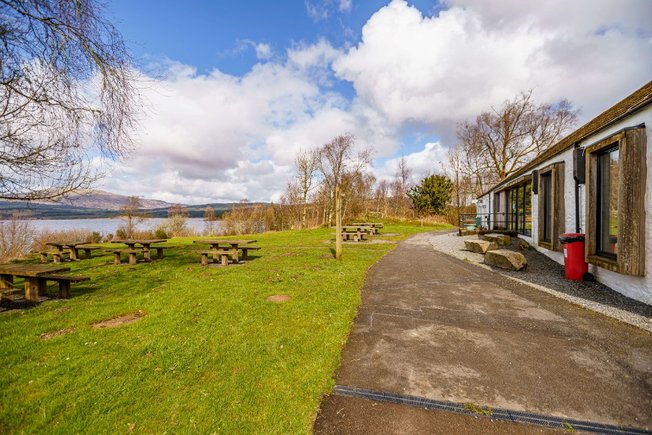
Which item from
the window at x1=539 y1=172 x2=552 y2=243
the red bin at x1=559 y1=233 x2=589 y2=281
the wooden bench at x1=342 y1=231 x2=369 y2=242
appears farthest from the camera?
the wooden bench at x1=342 y1=231 x2=369 y2=242

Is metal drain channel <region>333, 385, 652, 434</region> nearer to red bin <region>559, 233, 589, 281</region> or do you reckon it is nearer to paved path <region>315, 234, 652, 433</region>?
paved path <region>315, 234, 652, 433</region>

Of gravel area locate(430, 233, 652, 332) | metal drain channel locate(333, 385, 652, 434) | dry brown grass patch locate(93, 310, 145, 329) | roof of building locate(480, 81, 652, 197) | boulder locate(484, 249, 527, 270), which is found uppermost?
roof of building locate(480, 81, 652, 197)

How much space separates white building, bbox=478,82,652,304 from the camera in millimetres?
4902

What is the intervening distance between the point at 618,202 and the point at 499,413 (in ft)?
18.1

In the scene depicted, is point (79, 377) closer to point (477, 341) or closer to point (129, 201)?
point (477, 341)

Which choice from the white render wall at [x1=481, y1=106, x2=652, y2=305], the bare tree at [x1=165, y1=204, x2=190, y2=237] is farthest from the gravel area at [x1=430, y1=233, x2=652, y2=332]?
the bare tree at [x1=165, y1=204, x2=190, y2=237]

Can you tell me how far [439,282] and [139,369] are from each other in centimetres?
614

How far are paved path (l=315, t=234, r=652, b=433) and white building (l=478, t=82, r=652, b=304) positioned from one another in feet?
4.61

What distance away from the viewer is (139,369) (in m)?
2.96

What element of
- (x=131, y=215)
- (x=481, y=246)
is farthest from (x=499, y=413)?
(x=131, y=215)

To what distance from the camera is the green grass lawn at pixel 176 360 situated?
2.28 metres

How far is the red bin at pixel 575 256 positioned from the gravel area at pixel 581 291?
25 cm

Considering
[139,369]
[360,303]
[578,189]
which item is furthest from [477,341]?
[578,189]

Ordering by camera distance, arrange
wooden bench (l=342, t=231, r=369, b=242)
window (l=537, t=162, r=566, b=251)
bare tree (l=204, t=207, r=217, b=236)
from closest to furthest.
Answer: window (l=537, t=162, r=566, b=251) → wooden bench (l=342, t=231, r=369, b=242) → bare tree (l=204, t=207, r=217, b=236)
